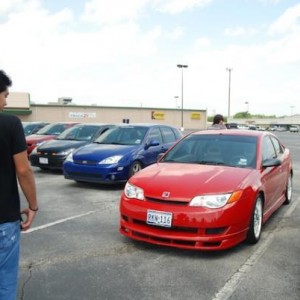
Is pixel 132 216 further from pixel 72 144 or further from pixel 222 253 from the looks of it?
pixel 72 144

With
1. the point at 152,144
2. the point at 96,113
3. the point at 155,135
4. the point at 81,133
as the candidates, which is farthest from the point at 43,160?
the point at 96,113

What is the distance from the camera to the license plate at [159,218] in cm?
462

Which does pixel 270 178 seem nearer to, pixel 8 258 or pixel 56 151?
pixel 8 258

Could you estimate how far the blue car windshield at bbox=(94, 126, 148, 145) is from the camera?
985 centimetres

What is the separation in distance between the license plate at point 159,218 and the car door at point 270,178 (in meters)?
1.61

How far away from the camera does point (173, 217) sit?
4598mm

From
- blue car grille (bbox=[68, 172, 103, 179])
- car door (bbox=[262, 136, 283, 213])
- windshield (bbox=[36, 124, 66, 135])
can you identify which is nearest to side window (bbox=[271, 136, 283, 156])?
car door (bbox=[262, 136, 283, 213])

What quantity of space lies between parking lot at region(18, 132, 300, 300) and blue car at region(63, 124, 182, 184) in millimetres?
2366

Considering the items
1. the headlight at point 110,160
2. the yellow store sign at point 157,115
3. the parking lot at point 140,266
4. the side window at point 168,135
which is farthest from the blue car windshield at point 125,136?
the yellow store sign at point 157,115

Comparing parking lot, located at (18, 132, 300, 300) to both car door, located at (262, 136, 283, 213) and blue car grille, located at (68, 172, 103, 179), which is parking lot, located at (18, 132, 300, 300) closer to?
car door, located at (262, 136, 283, 213)

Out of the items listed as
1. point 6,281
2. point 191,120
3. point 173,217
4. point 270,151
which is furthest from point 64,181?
point 191,120

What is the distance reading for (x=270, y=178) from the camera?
232 inches

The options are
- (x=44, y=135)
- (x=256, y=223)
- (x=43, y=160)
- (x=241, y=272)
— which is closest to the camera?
(x=241, y=272)

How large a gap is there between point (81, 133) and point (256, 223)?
839 centimetres
